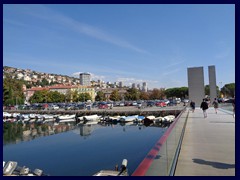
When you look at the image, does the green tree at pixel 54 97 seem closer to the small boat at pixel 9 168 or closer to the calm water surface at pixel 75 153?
the calm water surface at pixel 75 153

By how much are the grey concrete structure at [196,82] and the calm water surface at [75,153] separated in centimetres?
915

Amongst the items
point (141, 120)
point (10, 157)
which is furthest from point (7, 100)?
point (10, 157)

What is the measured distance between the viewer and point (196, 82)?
30781mm

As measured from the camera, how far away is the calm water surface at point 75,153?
15.7 m

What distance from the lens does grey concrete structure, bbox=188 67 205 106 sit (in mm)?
30484

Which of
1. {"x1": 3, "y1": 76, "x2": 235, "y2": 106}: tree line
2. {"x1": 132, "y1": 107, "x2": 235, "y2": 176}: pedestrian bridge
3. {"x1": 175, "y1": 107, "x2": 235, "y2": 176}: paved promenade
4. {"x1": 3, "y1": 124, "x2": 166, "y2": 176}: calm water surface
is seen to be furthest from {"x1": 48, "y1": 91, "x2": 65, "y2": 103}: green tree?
{"x1": 132, "y1": 107, "x2": 235, "y2": 176}: pedestrian bridge

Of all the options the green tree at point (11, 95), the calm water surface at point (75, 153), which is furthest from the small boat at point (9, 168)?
the green tree at point (11, 95)

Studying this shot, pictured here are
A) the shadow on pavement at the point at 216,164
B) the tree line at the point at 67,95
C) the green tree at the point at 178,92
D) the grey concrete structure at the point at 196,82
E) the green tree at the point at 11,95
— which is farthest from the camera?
the green tree at the point at 178,92

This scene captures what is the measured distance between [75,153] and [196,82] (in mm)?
18039

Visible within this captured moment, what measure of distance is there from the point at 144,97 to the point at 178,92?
1474 centimetres

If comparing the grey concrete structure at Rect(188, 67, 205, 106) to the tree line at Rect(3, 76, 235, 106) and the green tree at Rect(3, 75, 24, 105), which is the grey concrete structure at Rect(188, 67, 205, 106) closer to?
the tree line at Rect(3, 76, 235, 106)

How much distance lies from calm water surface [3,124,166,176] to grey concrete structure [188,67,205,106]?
9148 mm
